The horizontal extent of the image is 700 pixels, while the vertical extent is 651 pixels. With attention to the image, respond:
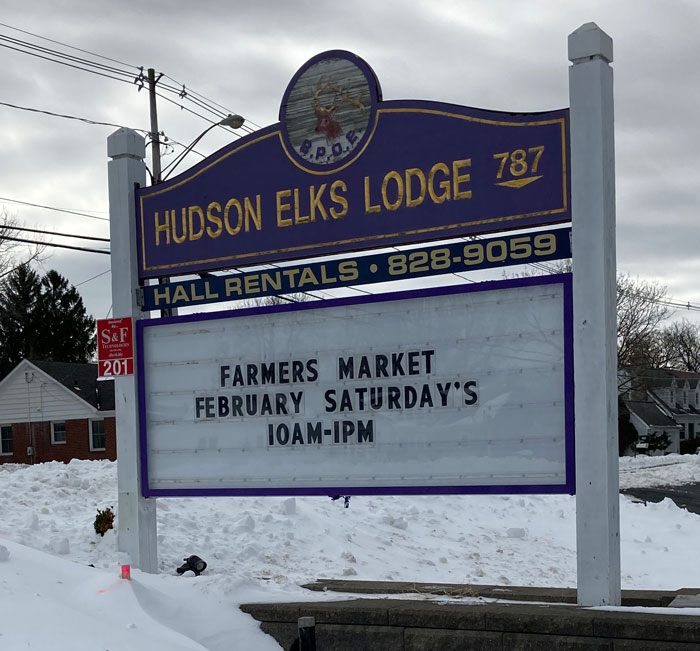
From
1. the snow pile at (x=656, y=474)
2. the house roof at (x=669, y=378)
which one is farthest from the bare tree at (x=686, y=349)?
the snow pile at (x=656, y=474)

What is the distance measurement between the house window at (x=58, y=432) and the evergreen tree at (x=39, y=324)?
19223 mm

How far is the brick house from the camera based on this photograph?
149 ft

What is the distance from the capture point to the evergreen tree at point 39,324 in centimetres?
6538

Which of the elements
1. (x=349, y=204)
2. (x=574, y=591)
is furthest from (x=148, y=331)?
(x=574, y=591)

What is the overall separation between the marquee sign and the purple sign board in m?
0.66

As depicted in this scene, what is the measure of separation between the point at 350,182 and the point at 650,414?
7196 cm

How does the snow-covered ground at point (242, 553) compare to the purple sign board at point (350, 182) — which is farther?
the purple sign board at point (350, 182)

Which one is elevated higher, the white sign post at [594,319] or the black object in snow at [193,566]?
the white sign post at [594,319]

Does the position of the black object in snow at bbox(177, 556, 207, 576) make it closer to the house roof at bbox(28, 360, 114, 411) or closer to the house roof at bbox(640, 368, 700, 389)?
the house roof at bbox(28, 360, 114, 411)

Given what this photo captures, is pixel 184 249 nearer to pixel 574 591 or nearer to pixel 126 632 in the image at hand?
pixel 126 632

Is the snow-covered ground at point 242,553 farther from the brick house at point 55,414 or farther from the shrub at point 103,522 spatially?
the brick house at point 55,414

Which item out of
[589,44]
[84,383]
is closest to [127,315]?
[589,44]

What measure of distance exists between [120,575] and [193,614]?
71cm

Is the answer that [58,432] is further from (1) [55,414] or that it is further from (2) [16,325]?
(2) [16,325]
